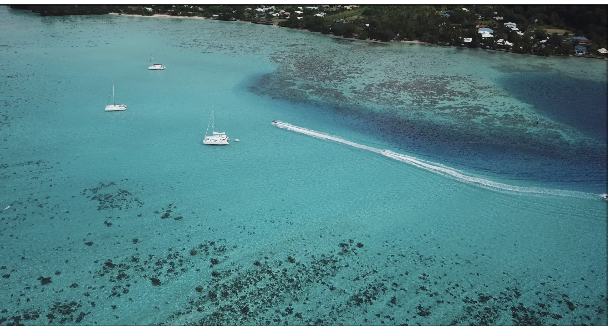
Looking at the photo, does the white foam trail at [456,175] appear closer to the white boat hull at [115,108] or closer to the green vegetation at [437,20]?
the white boat hull at [115,108]

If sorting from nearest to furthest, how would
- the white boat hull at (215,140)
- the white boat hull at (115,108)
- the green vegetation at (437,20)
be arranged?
1. the white boat hull at (215,140)
2. the white boat hull at (115,108)
3. the green vegetation at (437,20)

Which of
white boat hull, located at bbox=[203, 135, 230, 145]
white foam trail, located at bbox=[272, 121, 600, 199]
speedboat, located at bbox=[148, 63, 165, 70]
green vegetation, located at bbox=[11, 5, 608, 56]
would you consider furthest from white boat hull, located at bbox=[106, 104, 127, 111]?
green vegetation, located at bbox=[11, 5, 608, 56]

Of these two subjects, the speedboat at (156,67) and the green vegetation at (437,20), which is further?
the green vegetation at (437,20)

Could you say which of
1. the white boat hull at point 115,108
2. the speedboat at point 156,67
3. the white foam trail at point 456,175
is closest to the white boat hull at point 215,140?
the white foam trail at point 456,175

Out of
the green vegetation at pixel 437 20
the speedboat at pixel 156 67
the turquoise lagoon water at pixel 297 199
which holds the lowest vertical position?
the turquoise lagoon water at pixel 297 199

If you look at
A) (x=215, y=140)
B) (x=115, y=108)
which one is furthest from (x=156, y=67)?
(x=215, y=140)

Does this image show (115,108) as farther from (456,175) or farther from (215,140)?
(456,175)
